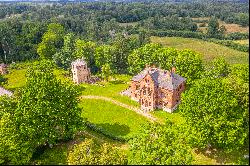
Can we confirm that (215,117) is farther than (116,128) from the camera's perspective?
No

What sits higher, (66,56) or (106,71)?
(66,56)

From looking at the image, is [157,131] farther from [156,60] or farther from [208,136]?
[156,60]

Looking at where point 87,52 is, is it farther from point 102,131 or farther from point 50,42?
point 102,131

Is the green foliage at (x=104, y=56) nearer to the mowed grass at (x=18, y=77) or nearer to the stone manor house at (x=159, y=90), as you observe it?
the mowed grass at (x=18, y=77)

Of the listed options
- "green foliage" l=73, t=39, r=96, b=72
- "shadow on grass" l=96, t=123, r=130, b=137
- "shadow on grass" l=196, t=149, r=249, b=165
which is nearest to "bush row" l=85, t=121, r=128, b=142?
"shadow on grass" l=96, t=123, r=130, b=137

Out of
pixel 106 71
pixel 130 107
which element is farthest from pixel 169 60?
pixel 130 107

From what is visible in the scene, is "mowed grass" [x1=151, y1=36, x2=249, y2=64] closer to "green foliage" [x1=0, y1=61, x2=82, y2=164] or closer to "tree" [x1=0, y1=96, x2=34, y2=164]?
"green foliage" [x1=0, y1=61, x2=82, y2=164]

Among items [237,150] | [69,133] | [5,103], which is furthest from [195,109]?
[5,103]
